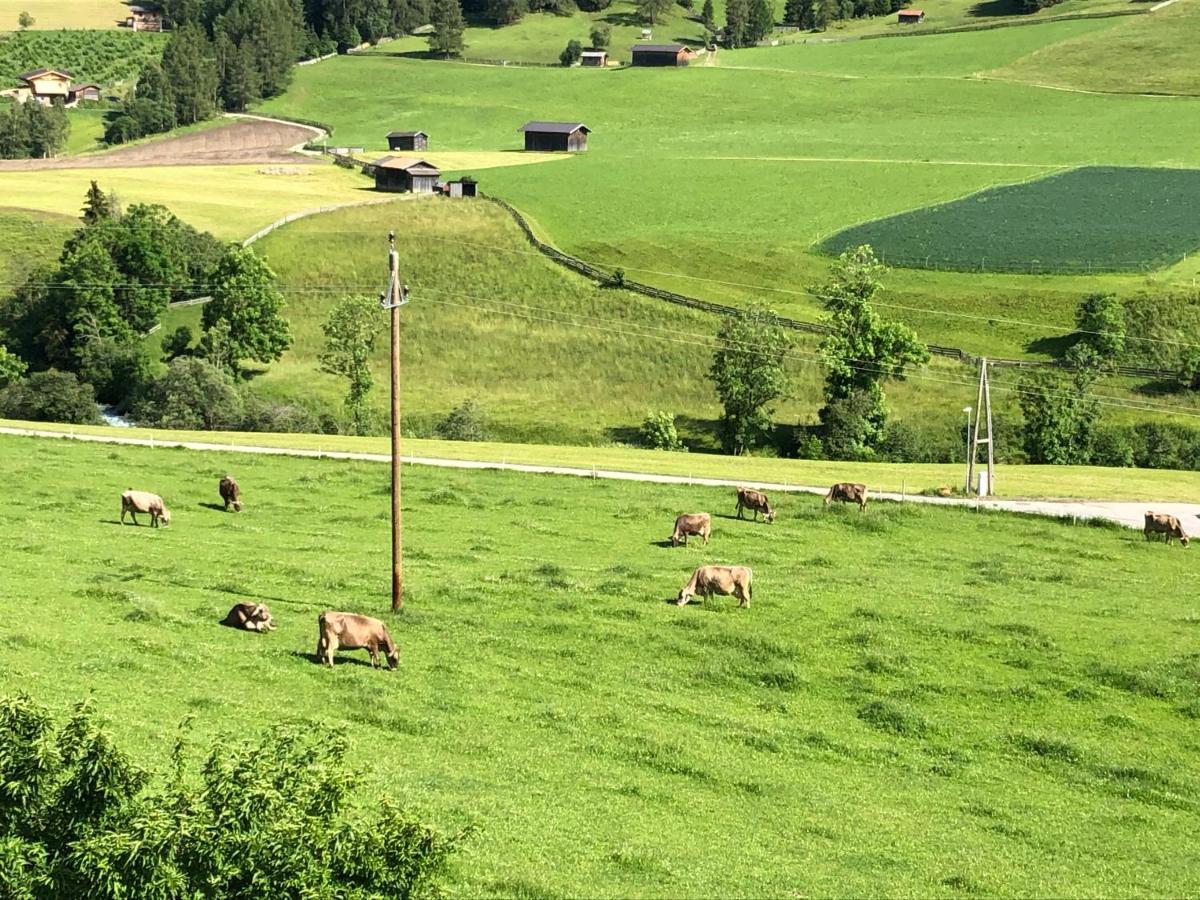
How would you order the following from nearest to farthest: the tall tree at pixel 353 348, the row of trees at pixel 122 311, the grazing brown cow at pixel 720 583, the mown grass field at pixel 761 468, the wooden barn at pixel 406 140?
the grazing brown cow at pixel 720 583, the mown grass field at pixel 761 468, the tall tree at pixel 353 348, the row of trees at pixel 122 311, the wooden barn at pixel 406 140

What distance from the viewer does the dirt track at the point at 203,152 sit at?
17400 cm

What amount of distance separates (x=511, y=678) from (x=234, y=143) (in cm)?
17847

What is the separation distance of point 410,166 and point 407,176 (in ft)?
4.09

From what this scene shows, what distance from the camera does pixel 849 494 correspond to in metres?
55.8

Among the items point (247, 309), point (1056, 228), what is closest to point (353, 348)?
point (247, 309)

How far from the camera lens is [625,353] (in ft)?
364

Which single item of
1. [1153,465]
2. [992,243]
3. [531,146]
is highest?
[531,146]

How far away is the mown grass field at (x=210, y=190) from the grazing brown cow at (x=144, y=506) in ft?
293

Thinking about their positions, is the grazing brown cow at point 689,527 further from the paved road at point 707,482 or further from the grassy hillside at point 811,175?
the grassy hillside at point 811,175

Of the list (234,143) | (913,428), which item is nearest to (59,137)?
(234,143)

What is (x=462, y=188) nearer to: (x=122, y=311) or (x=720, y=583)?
(x=122, y=311)

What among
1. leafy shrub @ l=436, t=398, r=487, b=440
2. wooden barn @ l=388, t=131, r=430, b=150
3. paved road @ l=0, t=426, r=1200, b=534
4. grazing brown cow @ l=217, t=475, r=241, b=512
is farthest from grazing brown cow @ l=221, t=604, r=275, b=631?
Answer: wooden barn @ l=388, t=131, r=430, b=150

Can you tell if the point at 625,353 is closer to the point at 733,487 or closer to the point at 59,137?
the point at 733,487

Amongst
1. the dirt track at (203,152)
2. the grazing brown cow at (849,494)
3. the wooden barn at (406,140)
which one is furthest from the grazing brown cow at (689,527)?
the wooden barn at (406,140)
